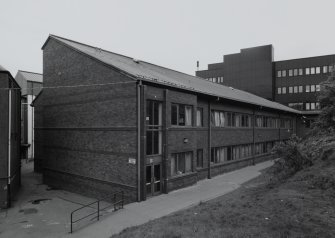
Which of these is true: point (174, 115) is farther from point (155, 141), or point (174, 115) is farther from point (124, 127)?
point (124, 127)

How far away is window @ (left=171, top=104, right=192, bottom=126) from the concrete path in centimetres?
443

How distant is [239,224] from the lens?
→ 384 inches

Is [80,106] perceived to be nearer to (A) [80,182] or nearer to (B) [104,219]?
(A) [80,182]

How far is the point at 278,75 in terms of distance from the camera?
55875 mm

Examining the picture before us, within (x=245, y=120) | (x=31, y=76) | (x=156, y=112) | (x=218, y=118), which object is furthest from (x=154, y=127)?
(x=31, y=76)

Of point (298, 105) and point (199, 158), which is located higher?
point (298, 105)

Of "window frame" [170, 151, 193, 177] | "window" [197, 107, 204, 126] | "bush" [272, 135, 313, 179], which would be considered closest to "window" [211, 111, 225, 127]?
"window" [197, 107, 204, 126]

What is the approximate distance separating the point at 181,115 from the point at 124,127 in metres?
4.43

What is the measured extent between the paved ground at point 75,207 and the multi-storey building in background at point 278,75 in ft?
124

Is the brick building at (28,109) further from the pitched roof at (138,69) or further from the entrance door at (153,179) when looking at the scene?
the entrance door at (153,179)

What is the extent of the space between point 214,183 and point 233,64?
143ft

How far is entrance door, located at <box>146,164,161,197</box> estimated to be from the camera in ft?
53.8

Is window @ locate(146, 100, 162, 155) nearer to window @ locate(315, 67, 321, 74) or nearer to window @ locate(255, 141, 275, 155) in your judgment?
window @ locate(255, 141, 275, 155)

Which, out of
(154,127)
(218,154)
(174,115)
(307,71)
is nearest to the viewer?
(154,127)
